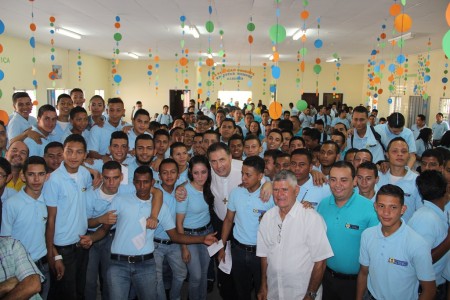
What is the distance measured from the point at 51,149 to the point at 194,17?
16.4ft

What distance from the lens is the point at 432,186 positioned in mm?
2598

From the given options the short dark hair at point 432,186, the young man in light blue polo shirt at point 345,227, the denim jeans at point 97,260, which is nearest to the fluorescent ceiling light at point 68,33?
the denim jeans at point 97,260

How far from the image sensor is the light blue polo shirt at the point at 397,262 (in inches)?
85.5

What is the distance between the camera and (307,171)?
10.3 ft

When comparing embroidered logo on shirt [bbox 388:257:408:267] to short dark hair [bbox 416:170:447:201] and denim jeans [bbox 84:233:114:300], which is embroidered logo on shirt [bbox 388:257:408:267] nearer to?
short dark hair [bbox 416:170:447:201]

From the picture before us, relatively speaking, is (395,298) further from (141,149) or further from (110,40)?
(110,40)

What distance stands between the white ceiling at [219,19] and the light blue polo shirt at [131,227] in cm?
435

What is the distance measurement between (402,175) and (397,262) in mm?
1385

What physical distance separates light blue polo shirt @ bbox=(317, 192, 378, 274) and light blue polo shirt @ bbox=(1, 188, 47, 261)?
85.8 inches

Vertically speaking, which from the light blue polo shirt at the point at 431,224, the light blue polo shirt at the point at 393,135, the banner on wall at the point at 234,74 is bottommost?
the light blue polo shirt at the point at 431,224

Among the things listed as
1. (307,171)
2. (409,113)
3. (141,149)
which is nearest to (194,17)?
(141,149)

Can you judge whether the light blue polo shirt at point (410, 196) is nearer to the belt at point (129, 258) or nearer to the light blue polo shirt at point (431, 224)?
the light blue polo shirt at point (431, 224)

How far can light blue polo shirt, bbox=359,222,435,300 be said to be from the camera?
217 centimetres

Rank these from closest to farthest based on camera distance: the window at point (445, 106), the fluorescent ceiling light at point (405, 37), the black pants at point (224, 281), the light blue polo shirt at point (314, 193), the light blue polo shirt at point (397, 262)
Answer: the light blue polo shirt at point (397, 262)
the light blue polo shirt at point (314, 193)
the black pants at point (224, 281)
the fluorescent ceiling light at point (405, 37)
the window at point (445, 106)
